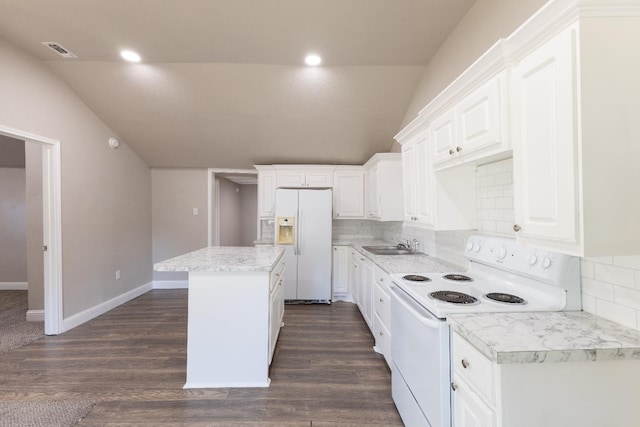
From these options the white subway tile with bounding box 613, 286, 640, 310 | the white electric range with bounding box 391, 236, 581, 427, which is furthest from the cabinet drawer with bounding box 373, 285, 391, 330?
the white subway tile with bounding box 613, 286, 640, 310

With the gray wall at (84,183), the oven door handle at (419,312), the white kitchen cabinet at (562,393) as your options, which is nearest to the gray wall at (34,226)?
the gray wall at (84,183)

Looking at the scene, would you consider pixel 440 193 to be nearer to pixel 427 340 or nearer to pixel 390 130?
pixel 427 340

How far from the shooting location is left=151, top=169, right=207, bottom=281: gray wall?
15.7 ft

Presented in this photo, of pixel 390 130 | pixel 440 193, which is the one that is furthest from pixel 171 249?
pixel 440 193

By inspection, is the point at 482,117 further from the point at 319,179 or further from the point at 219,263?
the point at 319,179

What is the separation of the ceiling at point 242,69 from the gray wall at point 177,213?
0.29 m

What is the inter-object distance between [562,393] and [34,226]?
199 inches

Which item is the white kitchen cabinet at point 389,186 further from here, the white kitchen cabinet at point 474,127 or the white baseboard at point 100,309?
the white baseboard at point 100,309

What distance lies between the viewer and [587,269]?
49.6 inches

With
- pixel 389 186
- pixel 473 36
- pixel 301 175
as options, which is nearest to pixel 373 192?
pixel 389 186

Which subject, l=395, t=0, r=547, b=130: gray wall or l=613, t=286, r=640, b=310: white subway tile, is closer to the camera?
l=613, t=286, r=640, b=310: white subway tile

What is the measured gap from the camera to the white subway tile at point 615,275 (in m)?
1.09

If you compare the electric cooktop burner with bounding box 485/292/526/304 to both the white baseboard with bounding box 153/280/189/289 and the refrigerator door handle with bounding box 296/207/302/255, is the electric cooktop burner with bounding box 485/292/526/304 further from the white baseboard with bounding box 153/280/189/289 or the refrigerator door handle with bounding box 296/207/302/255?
the white baseboard with bounding box 153/280/189/289

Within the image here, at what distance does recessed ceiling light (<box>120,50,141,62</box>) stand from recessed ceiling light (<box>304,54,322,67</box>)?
1.71m
